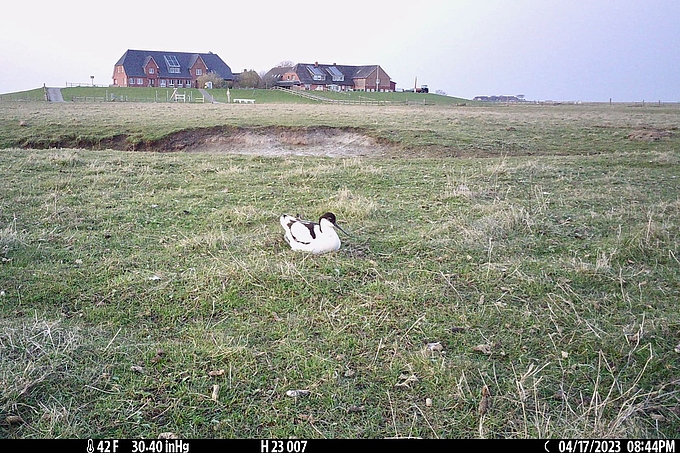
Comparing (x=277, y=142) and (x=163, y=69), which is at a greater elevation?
(x=163, y=69)

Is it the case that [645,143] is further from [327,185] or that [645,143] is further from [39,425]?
[39,425]

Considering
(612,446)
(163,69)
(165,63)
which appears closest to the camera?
(612,446)

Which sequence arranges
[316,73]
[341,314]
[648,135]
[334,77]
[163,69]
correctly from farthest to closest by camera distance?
[334,77]
[316,73]
[163,69]
[648,135]
[341,314]

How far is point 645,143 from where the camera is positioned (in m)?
21.8

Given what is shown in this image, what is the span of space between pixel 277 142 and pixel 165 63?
89.1 metres

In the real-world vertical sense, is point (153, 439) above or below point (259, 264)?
below

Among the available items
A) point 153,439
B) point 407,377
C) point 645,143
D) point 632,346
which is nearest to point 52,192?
point 153,439

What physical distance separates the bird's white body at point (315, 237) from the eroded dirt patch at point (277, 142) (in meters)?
13.2

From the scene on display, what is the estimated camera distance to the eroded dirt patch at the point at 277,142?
68.7ft

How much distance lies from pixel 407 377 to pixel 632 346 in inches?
89.4

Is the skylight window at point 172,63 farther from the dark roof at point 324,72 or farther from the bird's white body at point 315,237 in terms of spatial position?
the bird's white body at point 315,237

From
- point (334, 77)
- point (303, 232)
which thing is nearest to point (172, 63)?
point (334, 77)

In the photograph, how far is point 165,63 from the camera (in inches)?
3974

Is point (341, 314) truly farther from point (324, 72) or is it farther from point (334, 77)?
point (334, 77)
